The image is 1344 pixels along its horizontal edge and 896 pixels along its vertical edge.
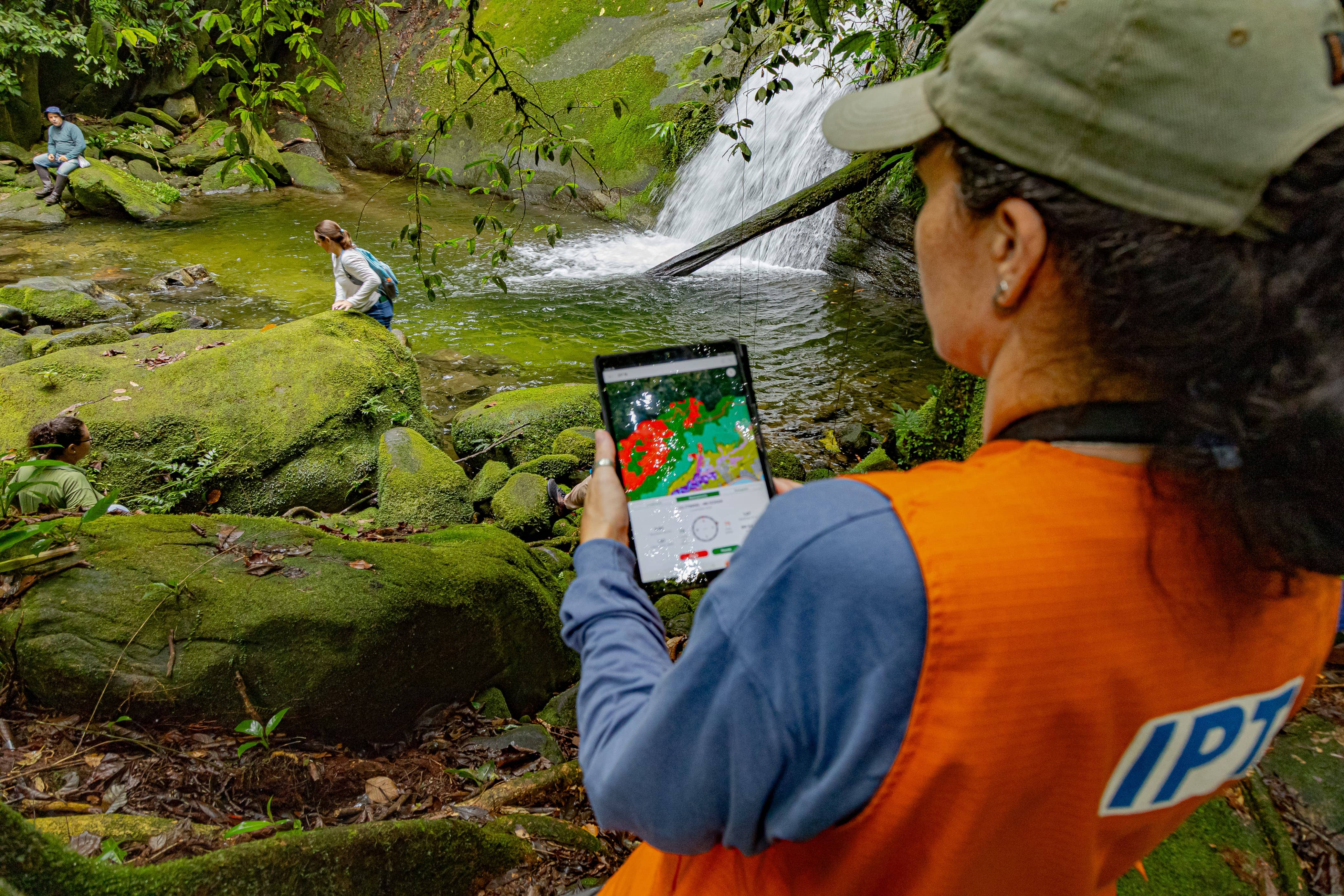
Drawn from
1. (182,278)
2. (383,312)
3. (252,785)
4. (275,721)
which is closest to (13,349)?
(383,312)

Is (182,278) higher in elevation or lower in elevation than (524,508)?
higher

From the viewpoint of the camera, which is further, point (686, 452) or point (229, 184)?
point (229, 184)

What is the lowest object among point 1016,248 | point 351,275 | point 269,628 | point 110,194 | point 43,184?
point 269,628

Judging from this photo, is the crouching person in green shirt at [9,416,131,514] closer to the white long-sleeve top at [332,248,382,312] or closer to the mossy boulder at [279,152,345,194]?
the white long-sleeve top at [332,248,382,312]

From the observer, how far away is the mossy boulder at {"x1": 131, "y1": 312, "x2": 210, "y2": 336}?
28.0 feet

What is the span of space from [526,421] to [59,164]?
1376 centimetres

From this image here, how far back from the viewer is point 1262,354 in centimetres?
74

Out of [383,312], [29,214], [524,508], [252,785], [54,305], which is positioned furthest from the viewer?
[29,214]

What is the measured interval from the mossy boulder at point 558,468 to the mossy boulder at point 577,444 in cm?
10

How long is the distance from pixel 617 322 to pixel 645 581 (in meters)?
8.51

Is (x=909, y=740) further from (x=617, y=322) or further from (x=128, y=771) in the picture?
(x=617, y=322)

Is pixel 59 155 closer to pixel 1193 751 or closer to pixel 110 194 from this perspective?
pixel 110 194

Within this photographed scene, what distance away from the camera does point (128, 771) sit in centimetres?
236

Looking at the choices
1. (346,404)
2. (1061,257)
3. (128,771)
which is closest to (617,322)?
(346,404)
